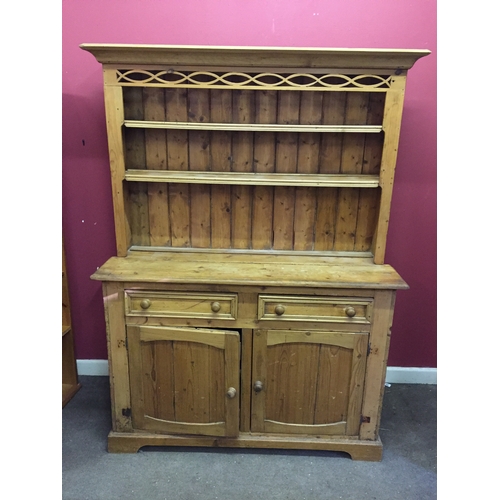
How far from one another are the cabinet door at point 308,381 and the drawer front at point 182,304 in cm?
19

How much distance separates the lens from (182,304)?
1.73 m

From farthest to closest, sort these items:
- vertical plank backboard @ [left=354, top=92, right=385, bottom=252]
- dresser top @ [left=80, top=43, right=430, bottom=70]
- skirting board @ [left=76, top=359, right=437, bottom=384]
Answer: skirting board @ [left=76, top=359, right=437, bottom=384], vertical plank backboard @ [left=354, top=92, right=385, bottom=252], dresser top @ [left=80, top=43, right=430, bottom=70]

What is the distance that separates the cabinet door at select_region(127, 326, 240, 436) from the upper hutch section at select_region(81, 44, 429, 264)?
1.65ft

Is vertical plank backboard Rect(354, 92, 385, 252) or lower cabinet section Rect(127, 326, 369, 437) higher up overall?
vertical plank backboard Rect(354, 92, 385, 252)

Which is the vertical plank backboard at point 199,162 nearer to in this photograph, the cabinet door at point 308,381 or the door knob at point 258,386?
the cabinet door at point 308,381

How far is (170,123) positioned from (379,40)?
1.10m

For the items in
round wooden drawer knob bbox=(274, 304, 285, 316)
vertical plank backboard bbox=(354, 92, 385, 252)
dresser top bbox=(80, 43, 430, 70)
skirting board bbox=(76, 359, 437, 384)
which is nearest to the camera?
dresser top bbox=(80, 43, 430, 70)

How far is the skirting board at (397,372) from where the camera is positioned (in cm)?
239

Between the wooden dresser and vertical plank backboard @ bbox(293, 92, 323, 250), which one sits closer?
the wooden dresser

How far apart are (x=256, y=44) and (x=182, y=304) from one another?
131 cm

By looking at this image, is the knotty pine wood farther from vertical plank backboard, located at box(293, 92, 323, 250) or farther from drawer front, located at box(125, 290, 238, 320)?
drawer front, located at box(125, 290, 238, 320)

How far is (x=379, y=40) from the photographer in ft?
6.23

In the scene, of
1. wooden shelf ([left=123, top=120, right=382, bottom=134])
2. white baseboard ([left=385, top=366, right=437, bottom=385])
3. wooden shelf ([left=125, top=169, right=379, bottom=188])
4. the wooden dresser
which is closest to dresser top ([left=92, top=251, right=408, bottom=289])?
the wooden dresser

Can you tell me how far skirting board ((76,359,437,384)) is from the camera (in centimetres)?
239
